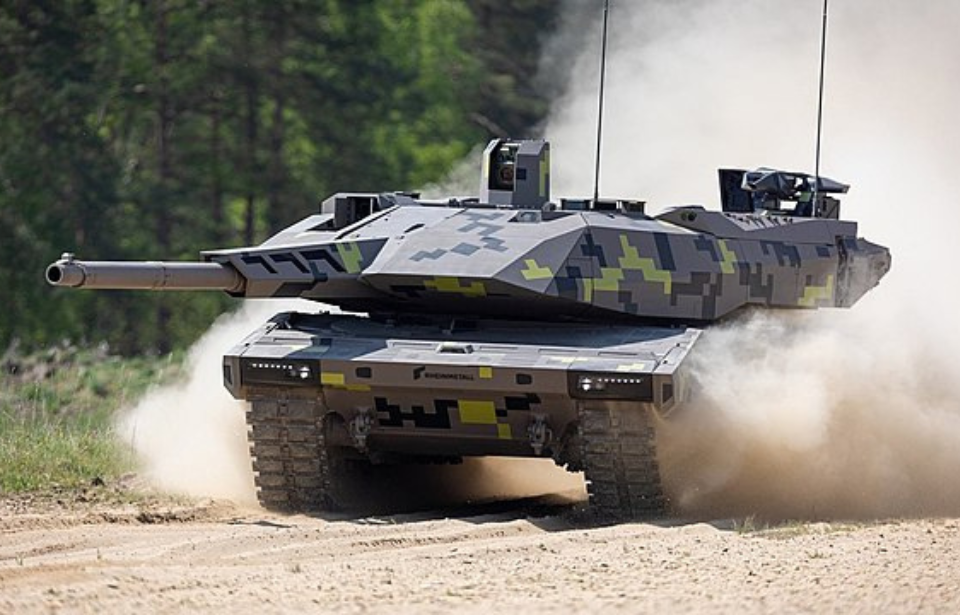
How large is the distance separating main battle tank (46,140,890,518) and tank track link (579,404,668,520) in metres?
0.01

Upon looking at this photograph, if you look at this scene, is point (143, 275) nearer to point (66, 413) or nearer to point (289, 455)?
point (289, 455)

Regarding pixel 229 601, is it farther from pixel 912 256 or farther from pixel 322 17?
pixel 322 17

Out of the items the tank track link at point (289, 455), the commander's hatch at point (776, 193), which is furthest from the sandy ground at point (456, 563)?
the commander's hatch at point (776, 193)

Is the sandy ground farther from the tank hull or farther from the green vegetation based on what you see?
the green vegetation

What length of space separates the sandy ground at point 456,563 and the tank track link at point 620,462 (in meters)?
0.25

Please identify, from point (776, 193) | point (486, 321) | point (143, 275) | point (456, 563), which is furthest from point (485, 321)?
point (456, 563)

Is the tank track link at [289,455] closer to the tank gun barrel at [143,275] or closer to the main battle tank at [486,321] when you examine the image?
the main battle tank at [486,321]

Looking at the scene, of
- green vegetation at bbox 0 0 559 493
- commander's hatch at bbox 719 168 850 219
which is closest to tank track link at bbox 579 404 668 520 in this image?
commander's hatch at bbox 719 168 850 219

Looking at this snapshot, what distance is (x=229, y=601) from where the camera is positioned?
1290cm

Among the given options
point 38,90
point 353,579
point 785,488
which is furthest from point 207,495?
point 38,90

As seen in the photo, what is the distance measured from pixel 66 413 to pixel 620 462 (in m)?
9.26

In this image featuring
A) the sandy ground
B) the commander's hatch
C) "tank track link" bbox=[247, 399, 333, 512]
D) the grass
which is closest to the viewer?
the sandy ground

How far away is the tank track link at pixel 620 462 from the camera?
16828 millimetres

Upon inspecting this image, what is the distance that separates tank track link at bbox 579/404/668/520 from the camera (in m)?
16.8
